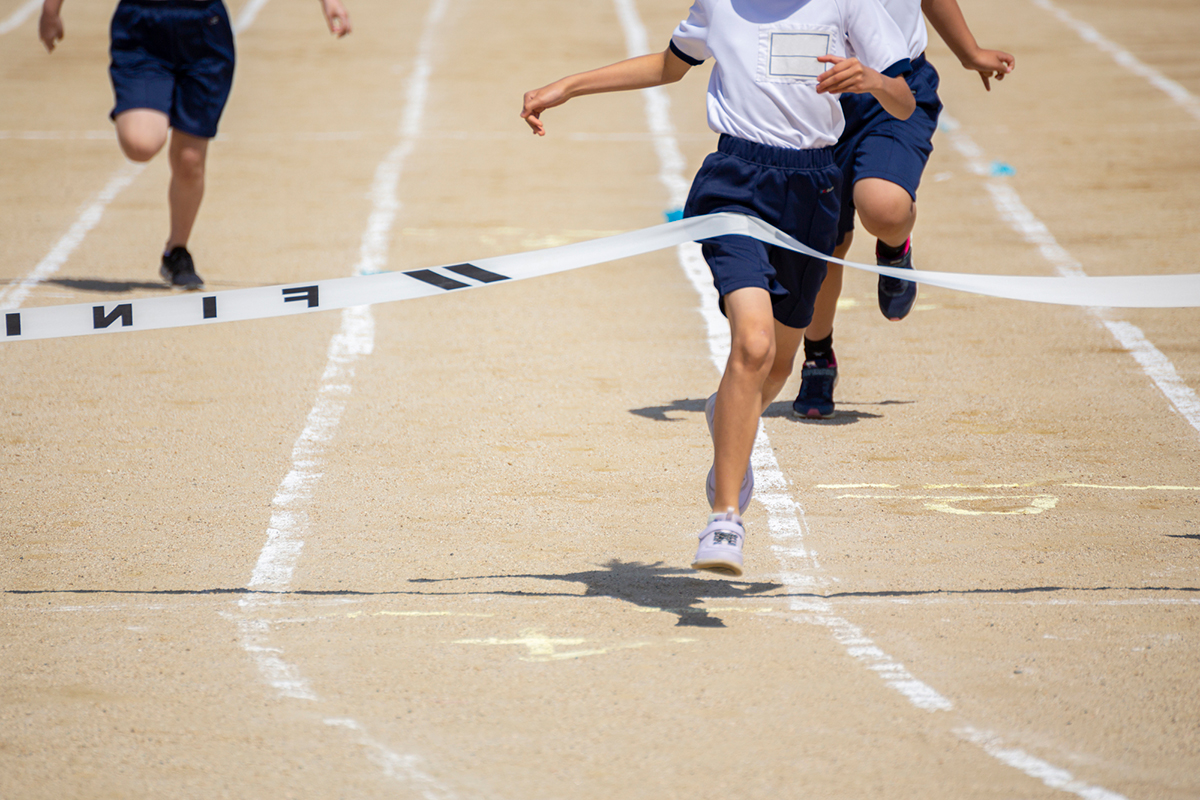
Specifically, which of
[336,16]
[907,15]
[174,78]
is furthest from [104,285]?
[907,15]

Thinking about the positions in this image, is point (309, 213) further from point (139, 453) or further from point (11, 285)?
point (139, 453)

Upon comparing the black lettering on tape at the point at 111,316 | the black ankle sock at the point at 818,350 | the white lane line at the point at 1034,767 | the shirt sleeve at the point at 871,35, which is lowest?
the black ankle sock at the point at 818,350

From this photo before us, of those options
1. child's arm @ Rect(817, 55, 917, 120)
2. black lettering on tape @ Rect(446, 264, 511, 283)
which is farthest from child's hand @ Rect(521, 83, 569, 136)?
child's arm @ Rect(817, 55, 917, 120)

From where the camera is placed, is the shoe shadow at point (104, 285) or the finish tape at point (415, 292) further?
the shoe shadow at point (104, 285)

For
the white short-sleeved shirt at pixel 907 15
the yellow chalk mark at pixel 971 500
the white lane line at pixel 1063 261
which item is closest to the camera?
the yellow chalk mark at pixel 971 500

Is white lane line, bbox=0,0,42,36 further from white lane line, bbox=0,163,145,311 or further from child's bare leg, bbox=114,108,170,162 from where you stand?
child's bare leg, bbox=114,108,170,162

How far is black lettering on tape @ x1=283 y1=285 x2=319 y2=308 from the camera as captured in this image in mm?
4707

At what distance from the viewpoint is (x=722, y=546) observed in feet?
13.1

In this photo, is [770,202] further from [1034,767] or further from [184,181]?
[184,181]

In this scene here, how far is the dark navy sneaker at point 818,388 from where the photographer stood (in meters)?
6.51

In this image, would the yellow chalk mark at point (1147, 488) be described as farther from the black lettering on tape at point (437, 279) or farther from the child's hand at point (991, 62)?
the black lettering on tape at point (437, 279)

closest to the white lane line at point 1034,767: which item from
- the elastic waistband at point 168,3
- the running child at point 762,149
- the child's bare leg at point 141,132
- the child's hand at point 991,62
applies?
the running child at point 762,149

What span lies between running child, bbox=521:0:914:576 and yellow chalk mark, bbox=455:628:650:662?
18.5 inches

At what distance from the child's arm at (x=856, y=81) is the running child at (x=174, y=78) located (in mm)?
5396
